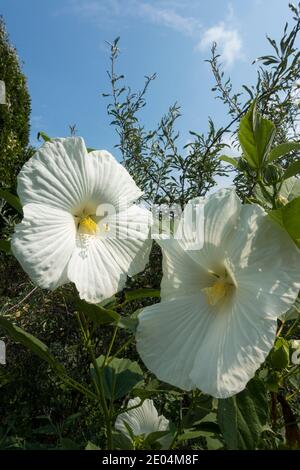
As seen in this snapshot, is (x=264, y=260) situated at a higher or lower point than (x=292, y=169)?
lower

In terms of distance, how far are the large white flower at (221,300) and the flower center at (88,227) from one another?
12cm

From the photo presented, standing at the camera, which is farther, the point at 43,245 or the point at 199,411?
the point at 199,411

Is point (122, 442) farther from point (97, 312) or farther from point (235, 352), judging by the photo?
point (235, 352)

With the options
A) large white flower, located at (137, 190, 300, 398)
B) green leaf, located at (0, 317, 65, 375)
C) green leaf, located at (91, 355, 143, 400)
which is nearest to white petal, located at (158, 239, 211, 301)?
large white flower, located at (137, 190, 300, 398)

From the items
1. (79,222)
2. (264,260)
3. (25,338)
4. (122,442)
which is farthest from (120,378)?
(264,260)

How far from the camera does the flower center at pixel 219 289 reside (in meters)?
0.60

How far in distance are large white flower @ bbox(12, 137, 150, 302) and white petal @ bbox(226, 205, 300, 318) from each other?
0.14 m

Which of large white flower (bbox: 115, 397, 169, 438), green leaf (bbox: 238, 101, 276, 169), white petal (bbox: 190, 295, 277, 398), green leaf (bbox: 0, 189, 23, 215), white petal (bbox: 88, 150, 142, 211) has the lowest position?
large white flower (bbox: 115, 397, 169, 438)

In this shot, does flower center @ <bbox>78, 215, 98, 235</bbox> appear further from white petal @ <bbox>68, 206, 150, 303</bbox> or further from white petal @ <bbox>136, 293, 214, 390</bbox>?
white petal @ <bbox>136, 293, 214, 390</bbox>

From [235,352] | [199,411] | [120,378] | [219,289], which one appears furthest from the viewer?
[120,378]

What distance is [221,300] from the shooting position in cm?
60

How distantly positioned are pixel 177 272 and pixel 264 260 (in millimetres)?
119

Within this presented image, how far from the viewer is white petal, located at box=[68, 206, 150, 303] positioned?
59 centimetres
